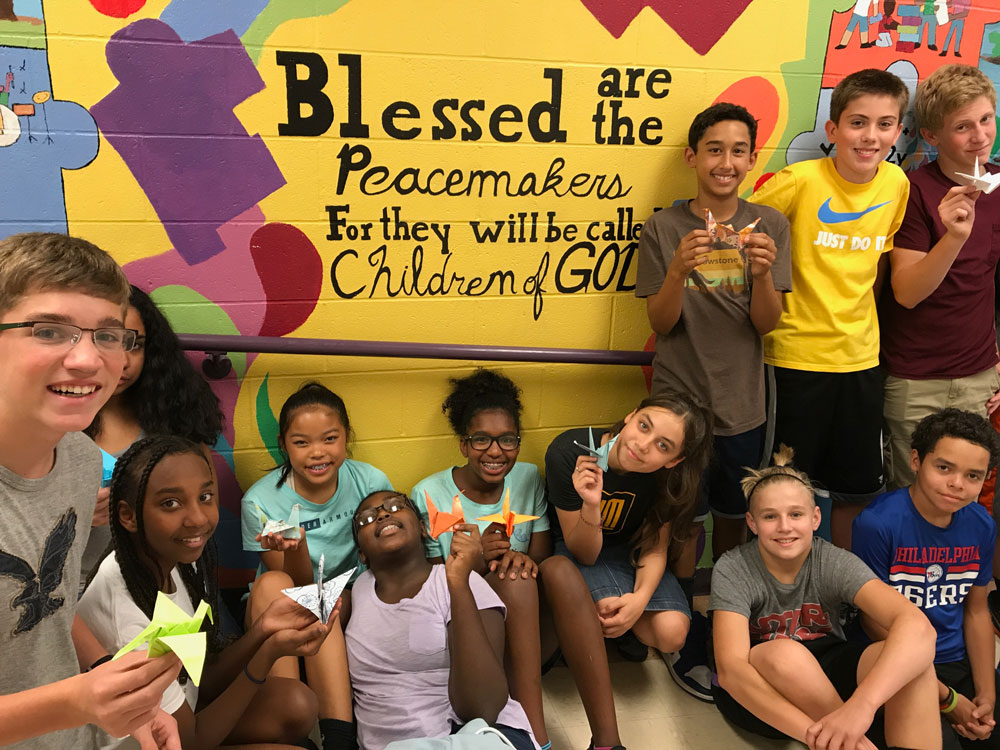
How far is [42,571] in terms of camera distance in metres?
1.36

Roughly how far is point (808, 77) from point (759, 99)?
19 centimetres

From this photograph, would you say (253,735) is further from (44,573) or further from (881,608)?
(881,608)

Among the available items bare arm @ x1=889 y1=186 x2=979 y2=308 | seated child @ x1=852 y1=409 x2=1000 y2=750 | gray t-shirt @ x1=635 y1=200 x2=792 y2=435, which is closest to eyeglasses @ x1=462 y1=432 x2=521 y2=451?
gray t-shirt @ x1=635 y1=200 x2=792 y2=435

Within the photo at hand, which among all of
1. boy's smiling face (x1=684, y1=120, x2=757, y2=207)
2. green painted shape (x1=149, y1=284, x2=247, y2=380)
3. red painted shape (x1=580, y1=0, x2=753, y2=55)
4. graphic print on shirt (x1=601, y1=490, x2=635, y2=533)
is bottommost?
graphic print on shirt (x1=601, y1=490, x2=635, y2=533)

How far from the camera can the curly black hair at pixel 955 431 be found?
8.12 feet

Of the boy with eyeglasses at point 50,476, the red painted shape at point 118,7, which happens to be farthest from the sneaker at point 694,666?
the red painted shape at point 118,7

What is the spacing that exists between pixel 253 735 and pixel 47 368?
1.19 metres

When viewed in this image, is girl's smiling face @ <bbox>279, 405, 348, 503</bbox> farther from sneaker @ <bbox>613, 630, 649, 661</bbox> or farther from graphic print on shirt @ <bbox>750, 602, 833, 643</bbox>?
graphic print on shirt @ <bbox>750, 602, 833, 643</bbox>

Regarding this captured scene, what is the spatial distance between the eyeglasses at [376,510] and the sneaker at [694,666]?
1124mm

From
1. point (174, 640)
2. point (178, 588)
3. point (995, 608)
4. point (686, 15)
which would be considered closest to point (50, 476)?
point (174, 640)

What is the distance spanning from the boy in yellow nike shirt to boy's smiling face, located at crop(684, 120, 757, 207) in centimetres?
25

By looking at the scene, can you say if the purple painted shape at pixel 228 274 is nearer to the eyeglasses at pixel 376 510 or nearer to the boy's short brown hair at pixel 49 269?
the eyeglasses at pixel 376 510

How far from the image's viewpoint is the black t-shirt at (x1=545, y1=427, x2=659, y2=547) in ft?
8.46

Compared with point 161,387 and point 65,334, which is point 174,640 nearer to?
point 65,334
